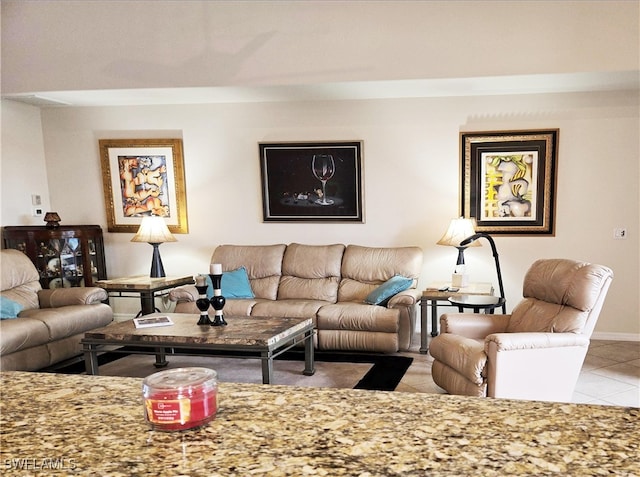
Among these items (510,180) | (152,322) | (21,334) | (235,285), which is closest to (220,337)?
(152,322)

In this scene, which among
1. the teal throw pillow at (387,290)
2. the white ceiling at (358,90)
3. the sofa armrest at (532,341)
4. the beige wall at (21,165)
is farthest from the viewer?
the beige wall at (21,165)

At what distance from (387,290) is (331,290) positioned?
2.15 feet

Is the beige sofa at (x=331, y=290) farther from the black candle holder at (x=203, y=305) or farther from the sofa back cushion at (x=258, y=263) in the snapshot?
the black candle holder at (x=203, y=305)

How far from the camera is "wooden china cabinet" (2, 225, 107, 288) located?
5.22m

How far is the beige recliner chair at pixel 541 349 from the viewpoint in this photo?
2.92 m

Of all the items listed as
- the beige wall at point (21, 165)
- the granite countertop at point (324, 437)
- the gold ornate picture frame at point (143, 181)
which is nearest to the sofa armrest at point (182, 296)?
the gold ornate picture frame at point (143, 181)

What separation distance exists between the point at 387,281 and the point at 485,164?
59.9 inches

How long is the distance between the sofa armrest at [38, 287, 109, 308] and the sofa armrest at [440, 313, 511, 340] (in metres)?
3.16

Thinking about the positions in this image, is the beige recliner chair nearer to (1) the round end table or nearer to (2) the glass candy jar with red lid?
(1) the round end table

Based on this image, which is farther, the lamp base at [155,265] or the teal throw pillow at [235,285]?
the lamp base at [155,265]

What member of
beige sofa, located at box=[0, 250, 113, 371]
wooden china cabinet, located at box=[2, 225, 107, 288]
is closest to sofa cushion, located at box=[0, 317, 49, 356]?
beige sofa, located at box=[0, 250, 113, 371]

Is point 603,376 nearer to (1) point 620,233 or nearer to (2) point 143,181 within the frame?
(1) point 620,233

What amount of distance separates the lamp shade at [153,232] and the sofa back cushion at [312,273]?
4.23 ft

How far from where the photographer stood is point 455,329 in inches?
140
